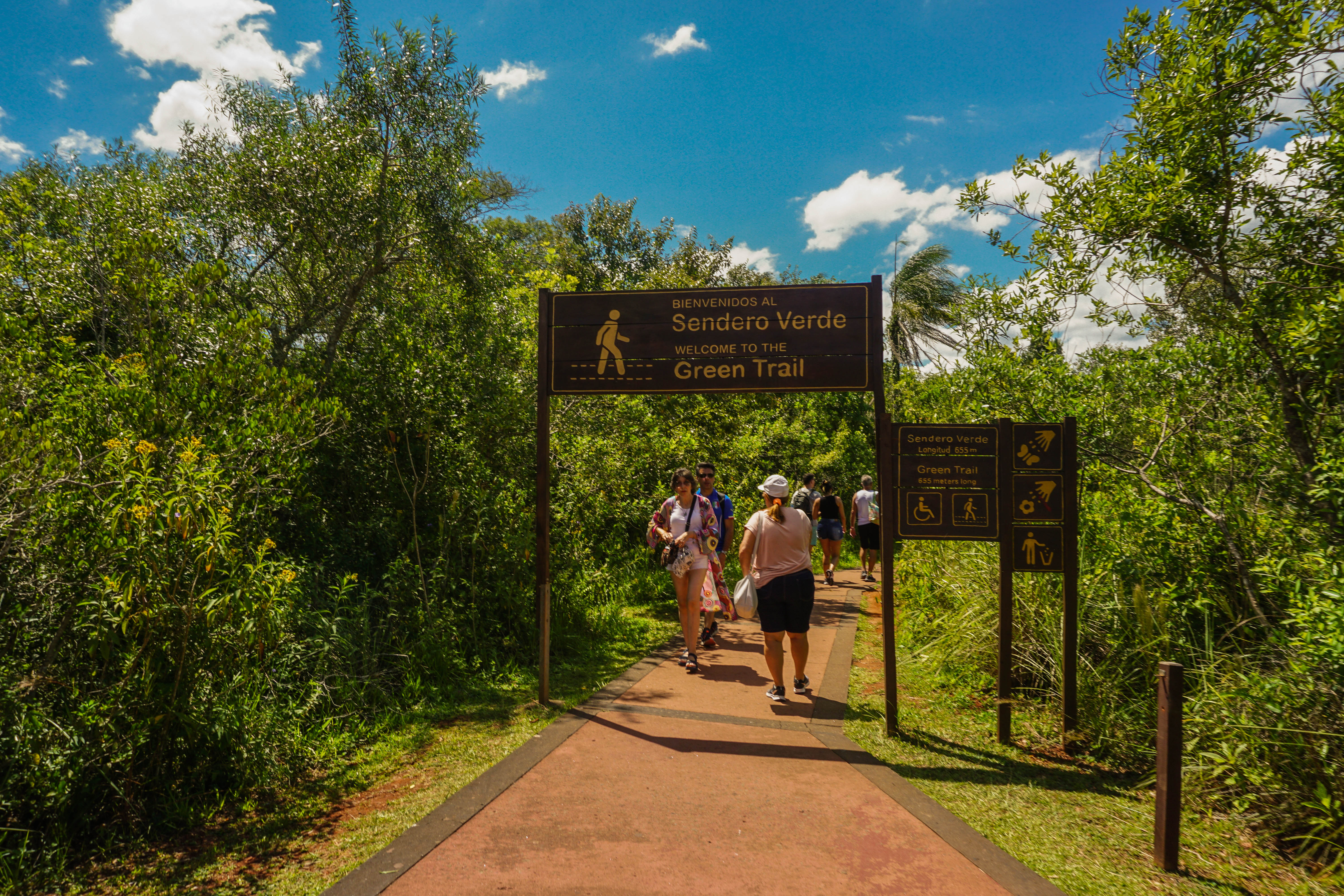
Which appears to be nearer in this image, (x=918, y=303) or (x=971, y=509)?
(x=971, y=509)

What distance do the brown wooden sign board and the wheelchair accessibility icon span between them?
920 millimetres

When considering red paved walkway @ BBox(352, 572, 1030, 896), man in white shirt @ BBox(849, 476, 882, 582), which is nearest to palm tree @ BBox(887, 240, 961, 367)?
man in white shirt @ BBox(849, 476, 882, 582)

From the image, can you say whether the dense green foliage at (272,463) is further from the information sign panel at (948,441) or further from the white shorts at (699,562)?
the information sign panel at (948,441)

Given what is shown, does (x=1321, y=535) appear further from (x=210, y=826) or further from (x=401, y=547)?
(x=401, y=547)

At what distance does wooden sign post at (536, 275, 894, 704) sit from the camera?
5391 millimetres

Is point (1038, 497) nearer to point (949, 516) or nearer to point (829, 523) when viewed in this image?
point (949, 516)

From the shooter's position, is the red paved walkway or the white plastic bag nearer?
the red paved walkway

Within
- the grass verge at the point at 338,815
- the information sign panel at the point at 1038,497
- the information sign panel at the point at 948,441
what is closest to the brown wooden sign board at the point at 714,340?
the information sign panel at the point at 948,441

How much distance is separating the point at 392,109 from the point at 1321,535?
9005 mm

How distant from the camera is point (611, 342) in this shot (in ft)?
19.1

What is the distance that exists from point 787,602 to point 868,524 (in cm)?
666

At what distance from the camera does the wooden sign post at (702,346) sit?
5391mm

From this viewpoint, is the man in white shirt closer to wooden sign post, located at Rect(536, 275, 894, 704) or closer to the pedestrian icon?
the pedestrian icon

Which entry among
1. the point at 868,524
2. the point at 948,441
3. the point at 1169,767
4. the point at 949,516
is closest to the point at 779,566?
the point at 949,516
